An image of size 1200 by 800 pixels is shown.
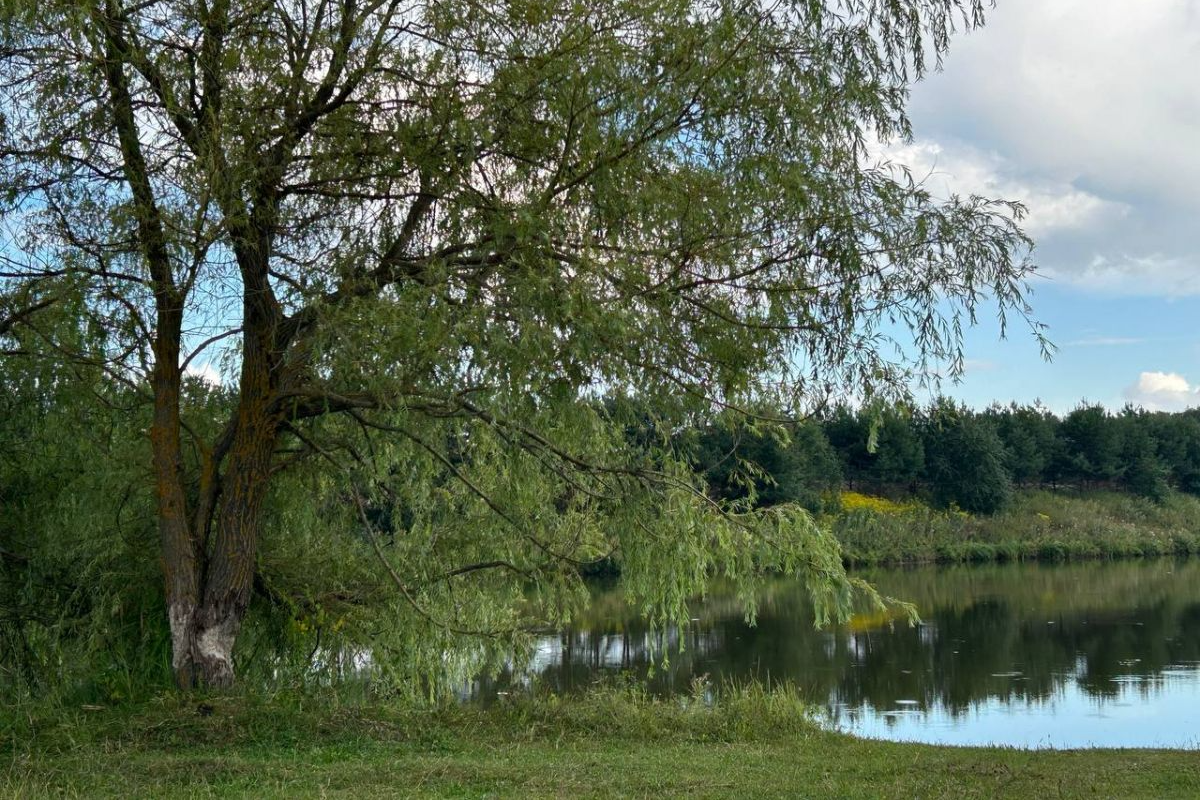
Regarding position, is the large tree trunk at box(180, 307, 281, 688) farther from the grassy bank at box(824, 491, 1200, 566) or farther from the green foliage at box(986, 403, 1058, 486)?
the green foliage at box(986, 403, 1058, 486)

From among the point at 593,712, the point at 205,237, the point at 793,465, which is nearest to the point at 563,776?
the point at 593,712

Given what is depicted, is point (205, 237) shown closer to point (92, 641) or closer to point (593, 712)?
point (92, 641)

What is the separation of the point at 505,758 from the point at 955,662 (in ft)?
39.0

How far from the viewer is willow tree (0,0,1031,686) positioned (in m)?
5.87

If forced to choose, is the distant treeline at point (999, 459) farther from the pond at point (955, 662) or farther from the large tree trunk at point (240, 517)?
the large tree trunk at point (240, 517)

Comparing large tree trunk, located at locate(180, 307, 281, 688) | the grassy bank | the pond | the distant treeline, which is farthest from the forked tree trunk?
the grassy bank

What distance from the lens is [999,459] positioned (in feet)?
130

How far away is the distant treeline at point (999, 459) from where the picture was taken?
3584cm

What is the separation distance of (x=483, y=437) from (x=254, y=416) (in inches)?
67.8

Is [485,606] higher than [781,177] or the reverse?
the reverse

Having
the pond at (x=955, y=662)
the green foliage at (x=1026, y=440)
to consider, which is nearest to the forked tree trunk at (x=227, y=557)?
the pond at (x=955, y=662)

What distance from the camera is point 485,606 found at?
8.25 m

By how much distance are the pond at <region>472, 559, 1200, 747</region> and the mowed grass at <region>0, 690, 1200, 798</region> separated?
75 centimetres

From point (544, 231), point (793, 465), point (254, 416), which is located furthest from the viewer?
point (793, 465)
